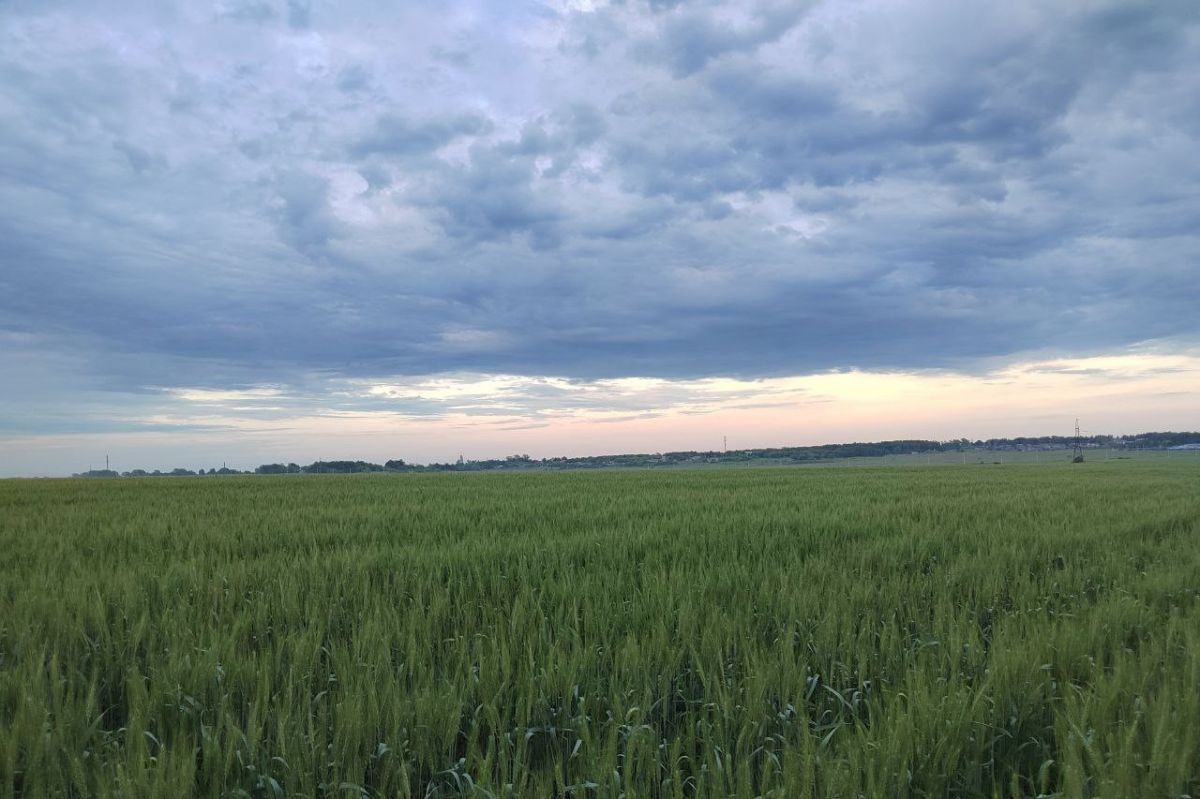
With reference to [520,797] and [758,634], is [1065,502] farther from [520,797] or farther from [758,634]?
[520,797]

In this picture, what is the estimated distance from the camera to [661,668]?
3.21 metres

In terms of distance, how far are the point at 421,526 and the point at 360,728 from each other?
6845mm

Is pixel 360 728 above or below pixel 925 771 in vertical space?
above

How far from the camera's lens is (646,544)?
281 inches

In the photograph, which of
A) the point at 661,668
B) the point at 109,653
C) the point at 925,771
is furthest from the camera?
the point at 109,653

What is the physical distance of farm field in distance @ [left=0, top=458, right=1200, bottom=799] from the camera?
2.25 metres

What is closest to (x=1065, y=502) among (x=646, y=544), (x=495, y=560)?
(x=646, y=544)

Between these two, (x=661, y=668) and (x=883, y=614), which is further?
(x=883, y=614)

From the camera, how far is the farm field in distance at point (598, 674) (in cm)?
225

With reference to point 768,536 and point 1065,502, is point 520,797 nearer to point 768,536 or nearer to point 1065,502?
point 768,536

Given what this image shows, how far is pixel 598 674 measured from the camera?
129 inches

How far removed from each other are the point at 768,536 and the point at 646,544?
4.97ft

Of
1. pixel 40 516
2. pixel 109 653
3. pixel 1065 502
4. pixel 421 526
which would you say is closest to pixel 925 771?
pixel 109 653

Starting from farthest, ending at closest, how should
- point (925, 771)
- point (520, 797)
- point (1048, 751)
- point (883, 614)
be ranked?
point (883, 614)
point (1048, 751)
point (925, 771)
point (520, 797)
